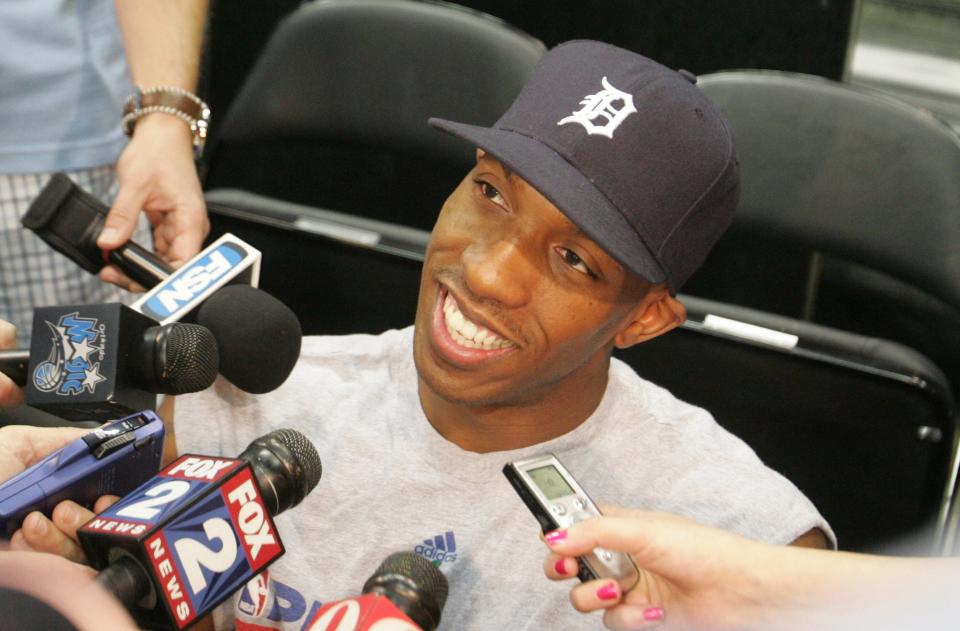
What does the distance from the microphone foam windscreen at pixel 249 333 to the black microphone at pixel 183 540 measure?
0.27 metres

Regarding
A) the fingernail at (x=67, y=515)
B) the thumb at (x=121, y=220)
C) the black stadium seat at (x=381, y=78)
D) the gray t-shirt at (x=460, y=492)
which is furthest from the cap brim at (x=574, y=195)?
the black stadium seat at (x=381, y=78)

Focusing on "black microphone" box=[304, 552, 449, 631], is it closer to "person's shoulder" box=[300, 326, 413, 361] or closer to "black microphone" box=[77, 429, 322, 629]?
"black microphone" box=[77, 429, 322, 629]

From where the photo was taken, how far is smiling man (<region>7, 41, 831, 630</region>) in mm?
1467

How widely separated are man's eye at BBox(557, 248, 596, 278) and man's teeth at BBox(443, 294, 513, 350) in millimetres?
120

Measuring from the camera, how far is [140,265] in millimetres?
1657

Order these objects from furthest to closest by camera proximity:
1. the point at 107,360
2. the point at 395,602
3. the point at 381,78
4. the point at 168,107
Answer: the point at 381,78 → the point at 168,107 → the point at 107,360 → the point at 395,602

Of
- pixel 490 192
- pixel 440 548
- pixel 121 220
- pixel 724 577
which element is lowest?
pixel 440 548

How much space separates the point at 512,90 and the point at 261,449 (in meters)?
1.40

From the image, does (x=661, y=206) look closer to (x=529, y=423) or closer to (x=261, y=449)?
(x=529, y=423)

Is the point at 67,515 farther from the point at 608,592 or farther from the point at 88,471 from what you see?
the point at 608,592

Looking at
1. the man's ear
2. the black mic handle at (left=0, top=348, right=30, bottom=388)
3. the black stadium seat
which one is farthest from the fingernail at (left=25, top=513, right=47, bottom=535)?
the black stadium seat

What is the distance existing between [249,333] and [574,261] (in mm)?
402

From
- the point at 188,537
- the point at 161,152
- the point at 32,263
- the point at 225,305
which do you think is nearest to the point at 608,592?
the point at 188,537

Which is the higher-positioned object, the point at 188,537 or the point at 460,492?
the point at 188,537
